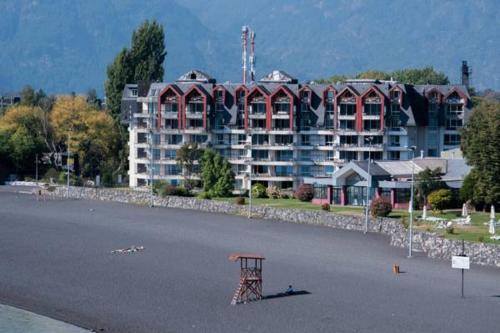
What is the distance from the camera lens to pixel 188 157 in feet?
337

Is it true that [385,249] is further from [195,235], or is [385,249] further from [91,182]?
[91,182]

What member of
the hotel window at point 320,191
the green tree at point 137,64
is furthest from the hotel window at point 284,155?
the green tree at point 137,64

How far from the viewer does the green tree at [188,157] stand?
102 metres

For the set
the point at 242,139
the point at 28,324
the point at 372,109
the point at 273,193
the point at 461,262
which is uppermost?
the point at 372,109

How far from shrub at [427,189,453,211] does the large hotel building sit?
20078 millimetres

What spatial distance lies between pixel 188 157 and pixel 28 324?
57.9 metres

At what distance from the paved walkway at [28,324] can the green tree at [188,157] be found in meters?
55.5

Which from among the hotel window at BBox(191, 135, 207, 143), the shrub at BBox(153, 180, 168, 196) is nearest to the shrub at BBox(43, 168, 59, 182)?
the hotel window at BBox(191, 135, 207, 143)

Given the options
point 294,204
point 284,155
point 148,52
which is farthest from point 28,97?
point 294,204

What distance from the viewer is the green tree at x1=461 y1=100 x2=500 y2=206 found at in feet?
255

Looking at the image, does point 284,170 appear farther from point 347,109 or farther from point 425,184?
point 425,184

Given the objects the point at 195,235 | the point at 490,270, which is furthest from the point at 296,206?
the point at 490,270

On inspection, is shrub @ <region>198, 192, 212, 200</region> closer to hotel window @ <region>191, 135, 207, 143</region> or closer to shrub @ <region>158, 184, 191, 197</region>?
shrub @ <region>158, 184, 191, 197</region>

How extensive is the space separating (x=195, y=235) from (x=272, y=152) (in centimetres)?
3501
